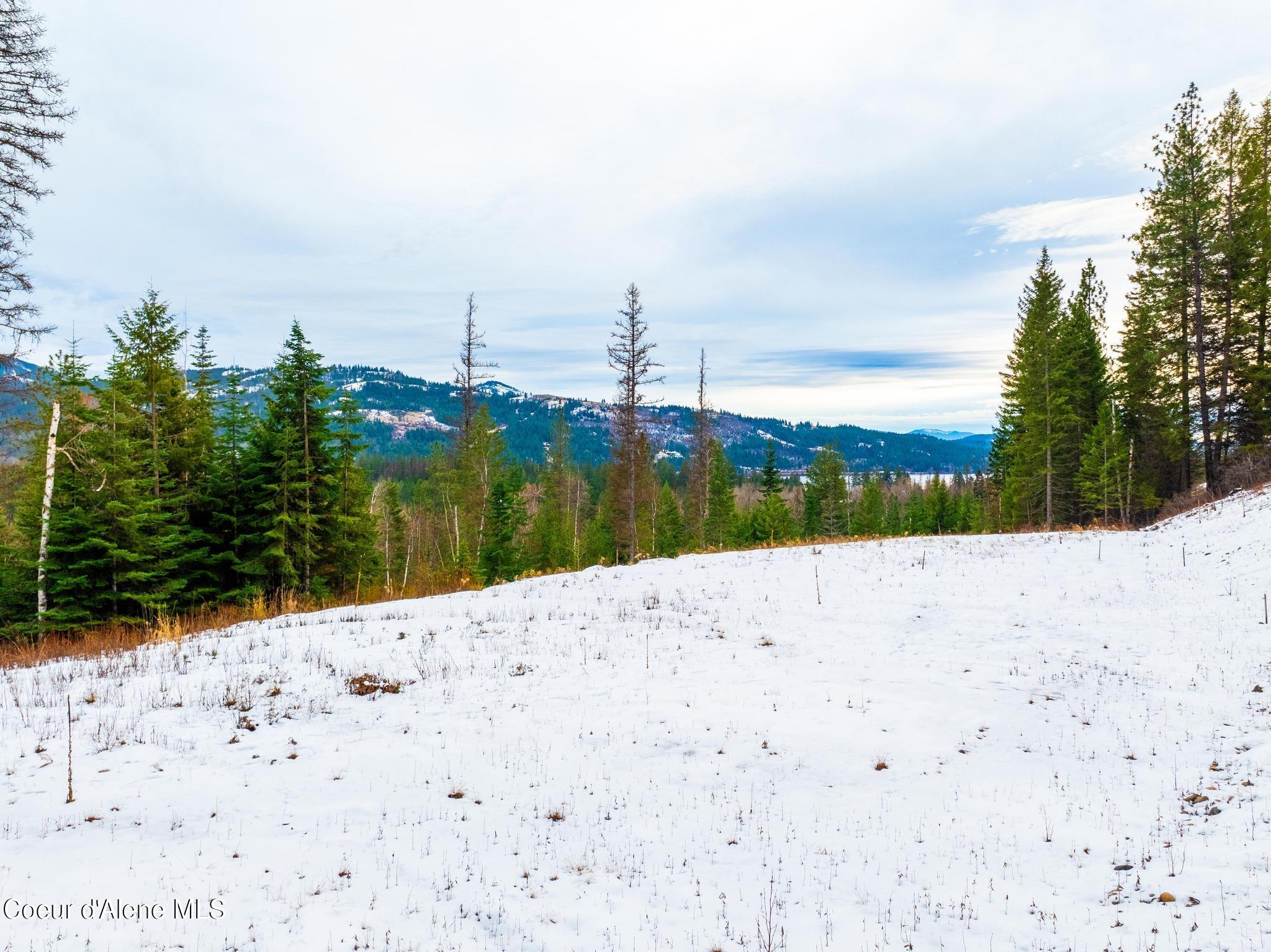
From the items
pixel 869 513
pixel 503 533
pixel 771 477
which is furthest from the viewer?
pixel 869 513

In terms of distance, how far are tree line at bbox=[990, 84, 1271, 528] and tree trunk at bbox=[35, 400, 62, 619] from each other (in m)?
41.9

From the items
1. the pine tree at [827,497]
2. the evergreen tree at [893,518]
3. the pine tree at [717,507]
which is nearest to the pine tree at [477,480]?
the pine tree at [717,507]

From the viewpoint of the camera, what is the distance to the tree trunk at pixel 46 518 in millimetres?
18312

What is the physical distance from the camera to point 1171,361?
103 feet

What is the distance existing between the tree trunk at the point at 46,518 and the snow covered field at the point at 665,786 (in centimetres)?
1103

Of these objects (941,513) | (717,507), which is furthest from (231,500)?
(941,513)

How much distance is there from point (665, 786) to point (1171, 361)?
37810 mm

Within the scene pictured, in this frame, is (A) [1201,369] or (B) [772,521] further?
(B) [772,521]

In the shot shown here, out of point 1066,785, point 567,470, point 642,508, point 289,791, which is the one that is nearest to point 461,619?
point 289,791

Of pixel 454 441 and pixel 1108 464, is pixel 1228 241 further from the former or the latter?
pixel 454 441

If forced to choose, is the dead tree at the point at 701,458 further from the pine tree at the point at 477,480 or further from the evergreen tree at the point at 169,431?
the evergreen tree at the point at 169,431

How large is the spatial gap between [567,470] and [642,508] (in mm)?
21211

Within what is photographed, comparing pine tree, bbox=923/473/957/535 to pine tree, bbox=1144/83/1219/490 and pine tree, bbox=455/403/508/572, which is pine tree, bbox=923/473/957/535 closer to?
pine tree, bbox=1144/83/1219/490

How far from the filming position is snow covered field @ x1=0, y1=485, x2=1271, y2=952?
4.75 meters
